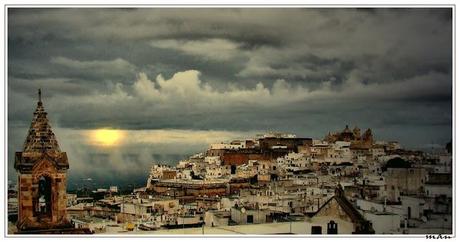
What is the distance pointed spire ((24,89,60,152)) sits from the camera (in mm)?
5449

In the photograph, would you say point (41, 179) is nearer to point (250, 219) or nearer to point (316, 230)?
point (250, 219)

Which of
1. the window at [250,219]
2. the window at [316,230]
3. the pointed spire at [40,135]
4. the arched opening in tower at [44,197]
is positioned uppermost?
the pointed spire at [40,135]

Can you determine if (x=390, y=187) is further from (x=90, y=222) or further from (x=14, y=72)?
(x=14, y=72)

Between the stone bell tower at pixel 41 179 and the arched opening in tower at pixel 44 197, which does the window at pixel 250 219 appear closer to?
the stone bell tower at pixel 41 179

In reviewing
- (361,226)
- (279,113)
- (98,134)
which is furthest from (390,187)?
(98,134)

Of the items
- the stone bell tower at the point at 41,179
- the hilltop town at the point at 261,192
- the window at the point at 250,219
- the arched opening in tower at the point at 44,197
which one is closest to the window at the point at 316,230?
the hilltop town at the point at 261,192

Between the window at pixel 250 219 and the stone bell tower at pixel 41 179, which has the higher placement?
the stone bell tower at pixel 41 179

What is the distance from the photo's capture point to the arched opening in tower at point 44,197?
5.51 m

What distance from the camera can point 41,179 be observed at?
5.52 m

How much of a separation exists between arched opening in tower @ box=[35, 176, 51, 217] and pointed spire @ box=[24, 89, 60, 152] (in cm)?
21

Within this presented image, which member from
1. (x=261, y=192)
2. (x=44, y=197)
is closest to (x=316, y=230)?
(x=261, y=192)

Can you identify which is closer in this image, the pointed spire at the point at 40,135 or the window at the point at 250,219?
the pointed spire at the point at 40,135

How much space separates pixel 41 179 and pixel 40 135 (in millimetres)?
293

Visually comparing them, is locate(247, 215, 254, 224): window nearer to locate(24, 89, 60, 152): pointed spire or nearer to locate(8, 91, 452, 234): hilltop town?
locate(8, 91, 452, 234): hilltop town
